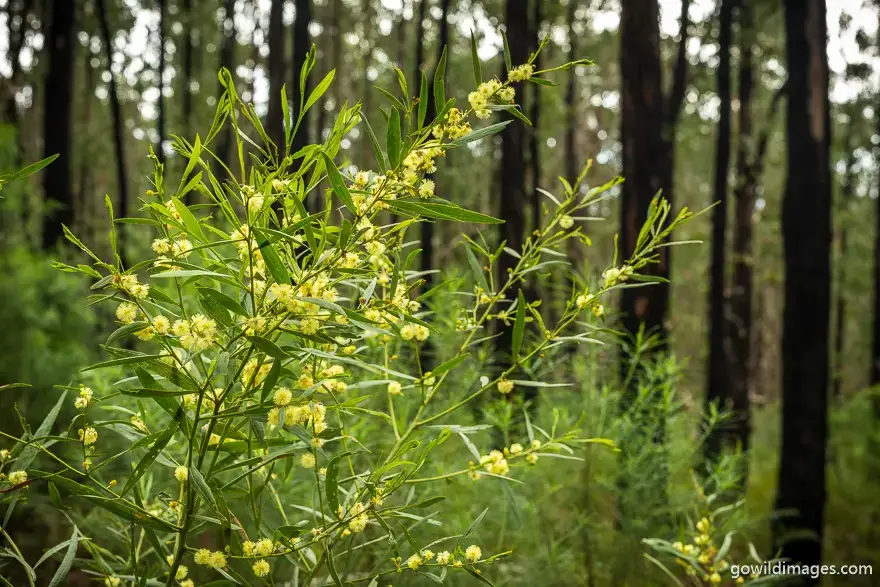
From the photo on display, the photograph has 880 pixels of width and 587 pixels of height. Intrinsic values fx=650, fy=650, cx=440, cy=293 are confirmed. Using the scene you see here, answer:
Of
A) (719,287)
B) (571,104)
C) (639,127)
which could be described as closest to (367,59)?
(571,104)

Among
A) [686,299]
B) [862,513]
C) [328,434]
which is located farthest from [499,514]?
[686,299]

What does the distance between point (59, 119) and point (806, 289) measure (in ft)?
32.1

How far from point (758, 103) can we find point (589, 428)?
18.8 meters

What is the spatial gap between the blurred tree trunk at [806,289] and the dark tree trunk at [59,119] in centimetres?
906

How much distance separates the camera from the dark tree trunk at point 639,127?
5.17 metres

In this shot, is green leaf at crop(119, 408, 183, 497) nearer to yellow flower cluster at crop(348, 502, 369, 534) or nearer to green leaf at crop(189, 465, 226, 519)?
green leaf at crop(189, 465, 226, 519)

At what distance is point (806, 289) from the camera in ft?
16.9

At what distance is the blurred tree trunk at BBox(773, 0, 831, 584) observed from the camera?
5125mm

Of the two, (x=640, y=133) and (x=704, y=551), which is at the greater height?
(x=640, y=133)

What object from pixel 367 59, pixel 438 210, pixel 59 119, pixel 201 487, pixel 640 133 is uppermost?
pixel 367 59

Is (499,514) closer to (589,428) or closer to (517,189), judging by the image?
(589,428)

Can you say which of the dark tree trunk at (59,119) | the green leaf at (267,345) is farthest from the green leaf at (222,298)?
the dark tree trunk at (59,119)

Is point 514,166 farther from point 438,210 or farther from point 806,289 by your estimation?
point 438,210

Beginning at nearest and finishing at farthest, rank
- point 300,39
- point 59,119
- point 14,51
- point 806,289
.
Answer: point 806,289 < point 300,39 < point 59,119 < point 14,51
